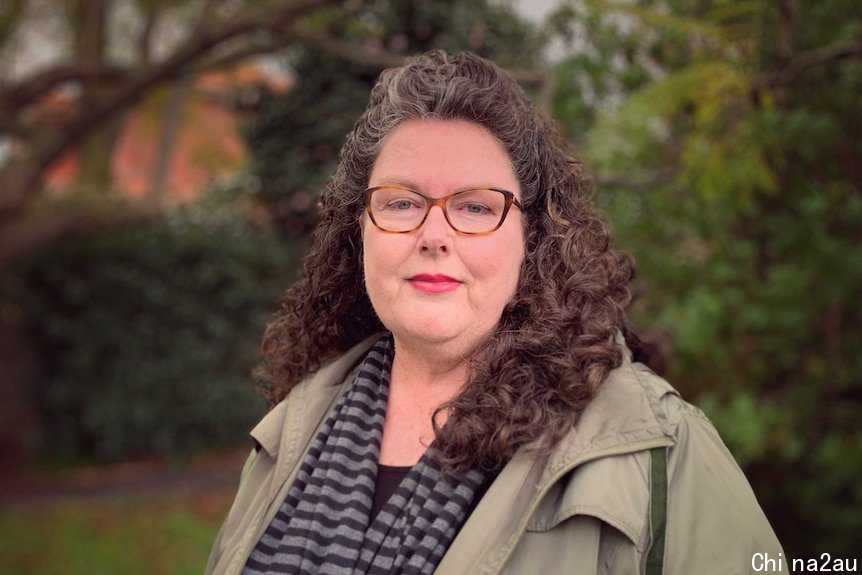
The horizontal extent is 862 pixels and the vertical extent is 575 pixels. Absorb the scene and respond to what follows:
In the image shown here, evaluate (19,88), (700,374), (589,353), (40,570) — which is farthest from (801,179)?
(19,88)

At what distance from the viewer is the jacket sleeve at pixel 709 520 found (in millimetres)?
1632

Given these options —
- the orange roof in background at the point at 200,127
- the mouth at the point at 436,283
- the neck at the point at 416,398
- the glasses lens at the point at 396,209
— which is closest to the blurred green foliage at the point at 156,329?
the orange roof in background at the point at 200,127

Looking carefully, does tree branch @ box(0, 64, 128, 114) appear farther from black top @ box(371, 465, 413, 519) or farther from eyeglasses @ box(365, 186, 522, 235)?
black top @ box(371, 465, 413, 519)

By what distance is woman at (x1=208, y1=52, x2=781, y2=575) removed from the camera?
5.44 ft

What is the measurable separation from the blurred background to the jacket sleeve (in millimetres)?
1428

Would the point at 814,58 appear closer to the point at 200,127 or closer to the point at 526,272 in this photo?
the point at 526,272

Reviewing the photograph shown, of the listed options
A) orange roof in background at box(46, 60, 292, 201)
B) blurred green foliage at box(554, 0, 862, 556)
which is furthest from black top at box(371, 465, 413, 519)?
orange roof in background at box(46, 60, 292, 201)

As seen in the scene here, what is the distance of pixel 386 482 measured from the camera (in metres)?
1.99

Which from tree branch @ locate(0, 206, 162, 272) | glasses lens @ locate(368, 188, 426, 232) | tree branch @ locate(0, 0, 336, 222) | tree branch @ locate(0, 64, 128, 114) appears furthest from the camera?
tree branch @ locate(0, 206, 162, 272)

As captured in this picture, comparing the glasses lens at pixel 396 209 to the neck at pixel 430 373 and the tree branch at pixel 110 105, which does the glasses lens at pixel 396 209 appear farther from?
the tree branch at pixel 110 105

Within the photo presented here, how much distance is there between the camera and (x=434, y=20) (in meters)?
5.88

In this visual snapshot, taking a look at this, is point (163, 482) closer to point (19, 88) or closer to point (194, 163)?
point (19, 88)

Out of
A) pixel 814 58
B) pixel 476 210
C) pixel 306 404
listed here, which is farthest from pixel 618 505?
pixel 814 58

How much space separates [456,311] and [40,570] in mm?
4913
